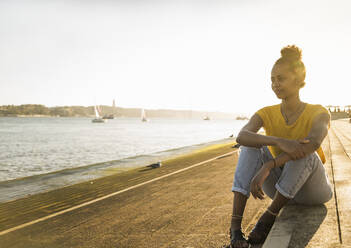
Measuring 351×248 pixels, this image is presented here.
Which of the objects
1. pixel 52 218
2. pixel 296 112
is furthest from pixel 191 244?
pixel 52 218

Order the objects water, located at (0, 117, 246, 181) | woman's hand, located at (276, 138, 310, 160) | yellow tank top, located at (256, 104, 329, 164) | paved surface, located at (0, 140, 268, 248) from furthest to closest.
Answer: water, located at (0, 117, 246, 181), paved surface, located at (0, 140, 268, 248), yellow tank top, located at (256, 104, 329, 164), woman's hand, located at (276, 138, 310, 160)

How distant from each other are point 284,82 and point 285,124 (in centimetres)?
39

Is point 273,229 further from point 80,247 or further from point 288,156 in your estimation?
point 80,247

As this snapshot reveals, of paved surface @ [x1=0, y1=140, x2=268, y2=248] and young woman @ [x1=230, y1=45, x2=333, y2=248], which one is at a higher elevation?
young woman @ [x1=230, y1=45, x2=333, y2=248]

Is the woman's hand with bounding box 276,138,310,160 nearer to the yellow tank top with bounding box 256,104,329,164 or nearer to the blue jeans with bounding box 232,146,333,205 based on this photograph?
the blue jeans with bounding box 232,146,333,205

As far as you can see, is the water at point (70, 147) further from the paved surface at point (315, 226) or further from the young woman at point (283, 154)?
the paved surface at point (315, 226)

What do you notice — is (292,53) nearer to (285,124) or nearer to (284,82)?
(284,82)

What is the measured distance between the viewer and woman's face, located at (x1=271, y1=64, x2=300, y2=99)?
8.95 ft

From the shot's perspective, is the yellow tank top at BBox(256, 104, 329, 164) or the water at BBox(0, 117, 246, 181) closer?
the yellow tank top at BBox(256, 104, 329, 164)

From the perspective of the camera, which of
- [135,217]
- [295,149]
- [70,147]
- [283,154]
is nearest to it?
[295,149]

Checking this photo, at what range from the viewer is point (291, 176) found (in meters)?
2.38

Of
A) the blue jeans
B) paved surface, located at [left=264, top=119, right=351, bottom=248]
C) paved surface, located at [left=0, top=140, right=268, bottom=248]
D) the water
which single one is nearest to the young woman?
the blue jeans

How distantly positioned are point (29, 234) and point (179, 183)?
3231 mm

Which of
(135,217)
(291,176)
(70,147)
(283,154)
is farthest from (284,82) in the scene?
(70,147)
